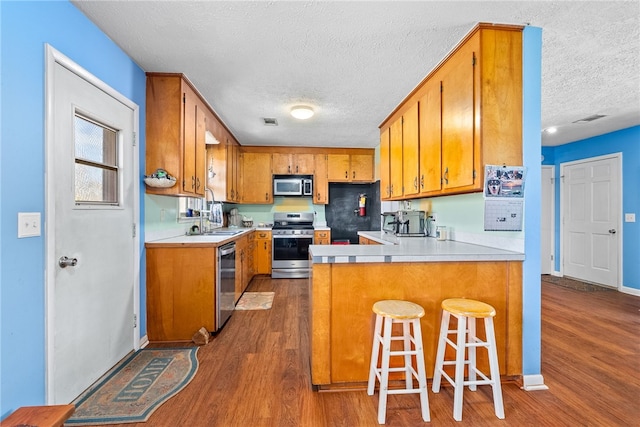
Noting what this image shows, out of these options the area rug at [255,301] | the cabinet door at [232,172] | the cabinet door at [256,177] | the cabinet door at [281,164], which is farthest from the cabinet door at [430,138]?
the cabinet door at [256,177]

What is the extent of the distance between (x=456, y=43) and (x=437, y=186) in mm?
1039

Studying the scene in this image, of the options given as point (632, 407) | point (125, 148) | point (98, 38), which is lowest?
point (632, 407)

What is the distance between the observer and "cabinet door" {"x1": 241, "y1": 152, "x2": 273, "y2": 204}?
196 inches

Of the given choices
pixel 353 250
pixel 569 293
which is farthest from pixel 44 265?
pixel 569 293

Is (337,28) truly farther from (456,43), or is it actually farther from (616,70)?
(616,70)

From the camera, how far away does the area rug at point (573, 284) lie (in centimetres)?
400

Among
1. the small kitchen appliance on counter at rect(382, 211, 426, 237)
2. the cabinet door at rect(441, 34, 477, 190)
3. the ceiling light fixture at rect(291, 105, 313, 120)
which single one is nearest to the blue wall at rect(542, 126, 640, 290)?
the small kitchen appliance on counter at rect(382, 211, 426, 237)

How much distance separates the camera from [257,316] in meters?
3.05

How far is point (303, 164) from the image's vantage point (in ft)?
16.6

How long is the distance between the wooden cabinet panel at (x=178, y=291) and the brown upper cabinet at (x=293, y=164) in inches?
110

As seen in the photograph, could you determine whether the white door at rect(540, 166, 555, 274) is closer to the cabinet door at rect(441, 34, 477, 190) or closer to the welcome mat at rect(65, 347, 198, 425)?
the cabinet door at rect(441, 34, 477, 190)

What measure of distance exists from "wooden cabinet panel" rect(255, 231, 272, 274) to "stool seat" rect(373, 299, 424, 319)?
3299mm

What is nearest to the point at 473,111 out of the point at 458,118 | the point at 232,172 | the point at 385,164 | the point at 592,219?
the point at 458,118

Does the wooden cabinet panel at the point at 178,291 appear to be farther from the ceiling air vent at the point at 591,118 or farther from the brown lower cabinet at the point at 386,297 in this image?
the ceiling air vent at the point at 591,118
